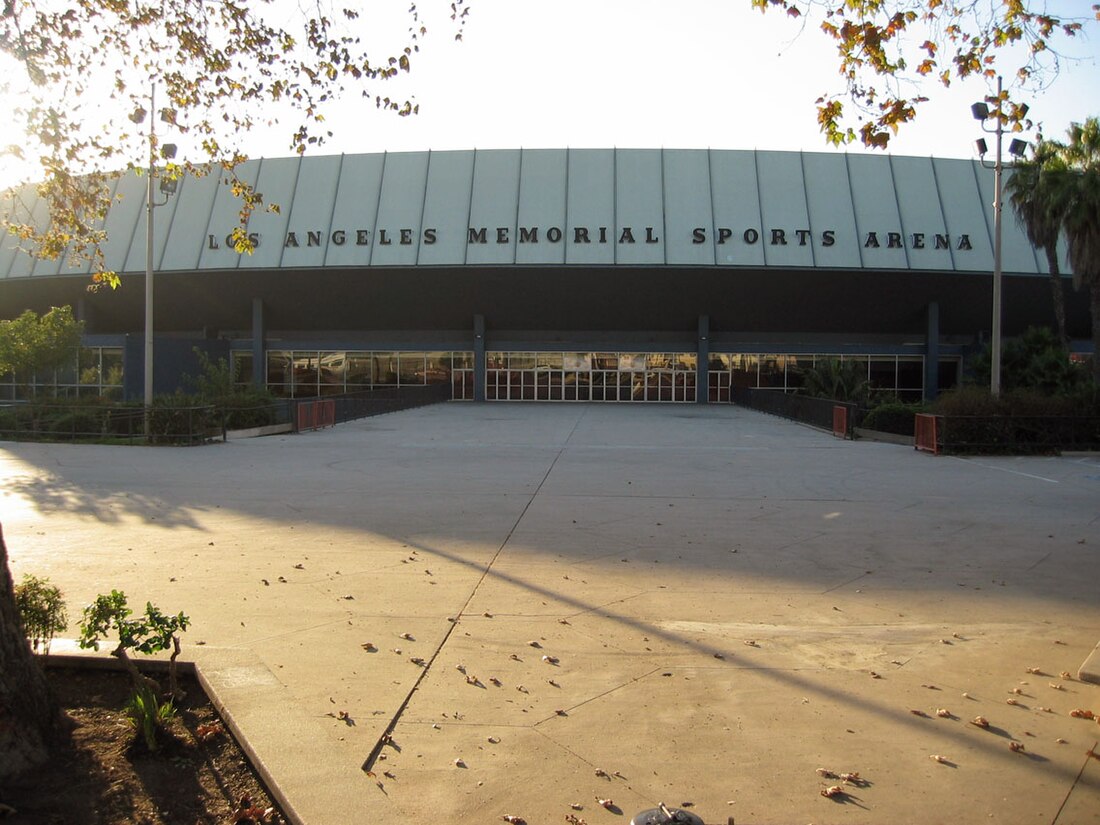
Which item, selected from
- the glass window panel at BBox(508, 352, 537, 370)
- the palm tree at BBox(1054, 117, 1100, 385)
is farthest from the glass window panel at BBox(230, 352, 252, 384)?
the palm tree at BBox(1054, 117, 1100, 385)

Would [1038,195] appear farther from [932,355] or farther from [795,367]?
[795,367]

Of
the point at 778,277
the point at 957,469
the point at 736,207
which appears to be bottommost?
the point at 957,469

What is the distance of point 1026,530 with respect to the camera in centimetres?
1047

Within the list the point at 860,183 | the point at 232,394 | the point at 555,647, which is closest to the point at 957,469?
the point at 555,647

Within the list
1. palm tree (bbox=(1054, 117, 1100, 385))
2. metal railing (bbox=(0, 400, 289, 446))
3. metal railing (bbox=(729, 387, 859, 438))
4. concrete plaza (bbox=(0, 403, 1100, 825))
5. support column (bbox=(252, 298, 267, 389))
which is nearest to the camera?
concrete plaza (bbox=(0, 403, 1100, 825))

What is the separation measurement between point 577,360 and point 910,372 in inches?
736

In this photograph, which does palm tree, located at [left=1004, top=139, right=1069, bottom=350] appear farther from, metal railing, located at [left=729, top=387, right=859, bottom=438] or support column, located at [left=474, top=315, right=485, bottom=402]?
support column, located at [left=474, top=315, right=485, bottom=402]

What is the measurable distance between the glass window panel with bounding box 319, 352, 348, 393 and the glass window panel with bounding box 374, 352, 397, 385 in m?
1.91

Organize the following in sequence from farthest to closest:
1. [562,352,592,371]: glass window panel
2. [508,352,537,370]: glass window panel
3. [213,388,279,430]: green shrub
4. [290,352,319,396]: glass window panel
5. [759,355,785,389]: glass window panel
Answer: [290,352,319,396]: glass window panel → [508,352,537,370]: glass window panel → [562,352,592,371]: glass window panel → [759,355,785,389]: glass window panel → [213,388,279,430]: green shrub

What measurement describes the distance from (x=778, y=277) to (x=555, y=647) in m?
39.3

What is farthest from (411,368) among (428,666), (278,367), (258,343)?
(428,666)

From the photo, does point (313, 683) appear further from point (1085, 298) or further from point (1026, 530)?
point (1085, 298)

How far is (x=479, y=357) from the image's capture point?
48406 mm

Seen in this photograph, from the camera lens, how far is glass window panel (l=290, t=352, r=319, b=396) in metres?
50.0
